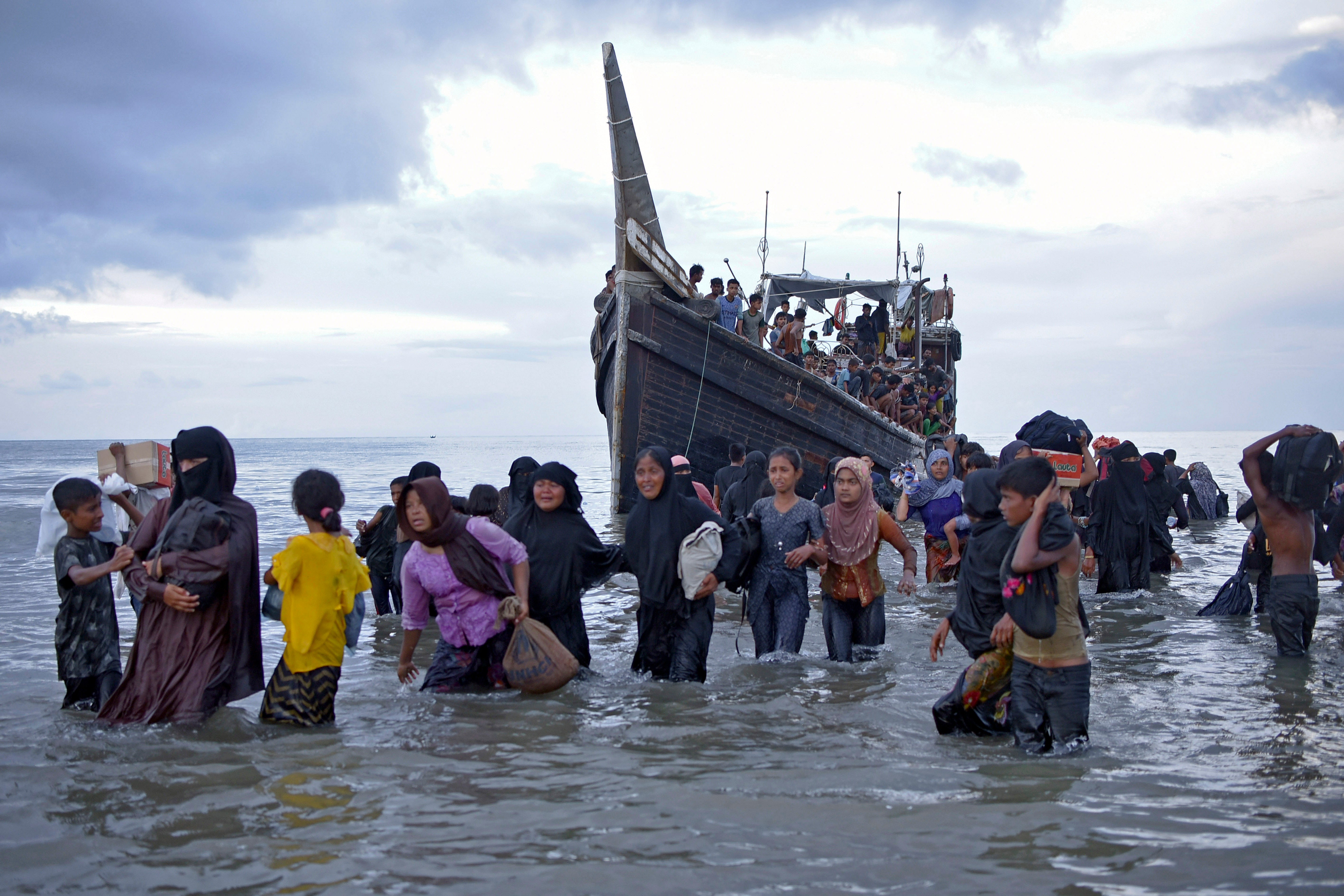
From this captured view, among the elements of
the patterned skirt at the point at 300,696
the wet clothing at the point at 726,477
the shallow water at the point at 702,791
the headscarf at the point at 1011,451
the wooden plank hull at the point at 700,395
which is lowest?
the shallow water at the point at 702,791

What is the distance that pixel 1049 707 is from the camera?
12.2 feet

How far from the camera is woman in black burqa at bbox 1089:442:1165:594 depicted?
8.60 meters

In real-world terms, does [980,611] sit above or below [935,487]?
below

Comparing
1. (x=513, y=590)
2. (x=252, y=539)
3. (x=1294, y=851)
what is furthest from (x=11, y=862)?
(x=1294, y=851)

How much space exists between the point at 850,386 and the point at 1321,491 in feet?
39.8

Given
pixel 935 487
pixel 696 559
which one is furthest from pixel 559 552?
pixel 935 487

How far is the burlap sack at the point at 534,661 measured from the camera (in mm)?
4609

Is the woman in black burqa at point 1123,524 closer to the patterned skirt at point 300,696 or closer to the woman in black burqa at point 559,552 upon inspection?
the woman in black burqa at point 559,552

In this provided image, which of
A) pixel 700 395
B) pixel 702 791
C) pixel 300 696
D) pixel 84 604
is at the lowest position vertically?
pixel 702 791

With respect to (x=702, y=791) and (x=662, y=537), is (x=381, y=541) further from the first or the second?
(x=702, y=791)

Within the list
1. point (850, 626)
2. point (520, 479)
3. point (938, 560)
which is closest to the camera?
point (520, 479)

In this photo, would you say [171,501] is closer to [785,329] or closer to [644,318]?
[644,318]

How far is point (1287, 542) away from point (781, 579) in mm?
2747

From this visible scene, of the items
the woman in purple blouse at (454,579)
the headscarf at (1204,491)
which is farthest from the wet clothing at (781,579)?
the headscarf at (1204,491)
